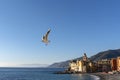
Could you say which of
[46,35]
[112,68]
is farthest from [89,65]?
[46,35]

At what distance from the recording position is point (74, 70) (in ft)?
509

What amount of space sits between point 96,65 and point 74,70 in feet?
43.4

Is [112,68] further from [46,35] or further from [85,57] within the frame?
[46,35]

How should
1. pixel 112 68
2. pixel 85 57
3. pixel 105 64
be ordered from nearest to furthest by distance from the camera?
pixel 112 68 → pixel 105 64 → pixel 85 57

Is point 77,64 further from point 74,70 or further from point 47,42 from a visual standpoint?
point 47,42

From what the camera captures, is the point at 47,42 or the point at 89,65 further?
the point at 89,65

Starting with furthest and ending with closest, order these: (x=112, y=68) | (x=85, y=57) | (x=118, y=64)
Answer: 1. (x=85, y=57)
2. (x=112, y=68)
3. (x=118, y=64)

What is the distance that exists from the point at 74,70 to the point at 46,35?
5480 inches

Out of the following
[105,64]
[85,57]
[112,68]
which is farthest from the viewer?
[85,57]

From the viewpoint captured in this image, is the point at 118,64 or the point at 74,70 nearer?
the point at 118,64

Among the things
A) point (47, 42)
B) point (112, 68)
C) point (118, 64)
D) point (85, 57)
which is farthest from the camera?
point (85, 57)

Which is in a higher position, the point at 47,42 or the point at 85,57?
the point at 85,57

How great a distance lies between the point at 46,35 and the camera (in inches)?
689

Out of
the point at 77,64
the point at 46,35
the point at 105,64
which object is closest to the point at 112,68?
the point at 105,64
